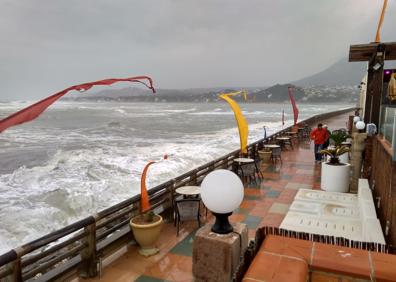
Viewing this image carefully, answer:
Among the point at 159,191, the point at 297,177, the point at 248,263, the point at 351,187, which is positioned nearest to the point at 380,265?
the point at 248,263

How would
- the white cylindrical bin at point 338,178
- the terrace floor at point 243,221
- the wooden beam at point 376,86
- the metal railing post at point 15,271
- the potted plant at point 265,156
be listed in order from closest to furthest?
the metal railing post at point 15,271
the terrace floor at point 243,221
the white cylindrical bin at point 338,178
the wooden beam at point 376,86
the potted plant at point 265,156

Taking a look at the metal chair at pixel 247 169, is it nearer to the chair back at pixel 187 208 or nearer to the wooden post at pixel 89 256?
the chair back at pixel 187 208

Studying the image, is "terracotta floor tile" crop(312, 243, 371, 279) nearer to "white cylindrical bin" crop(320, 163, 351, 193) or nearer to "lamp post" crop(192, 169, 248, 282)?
"lamp post" crop(192, 169, 248, 282)

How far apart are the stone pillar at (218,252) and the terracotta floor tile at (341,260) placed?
668 mm

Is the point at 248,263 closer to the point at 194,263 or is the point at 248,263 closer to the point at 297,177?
the point at 194,263

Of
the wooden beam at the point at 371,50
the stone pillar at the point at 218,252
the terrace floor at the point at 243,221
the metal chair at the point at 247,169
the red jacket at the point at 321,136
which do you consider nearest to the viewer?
the stone pillar at the point at 218,252

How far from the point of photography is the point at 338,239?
2631 mm

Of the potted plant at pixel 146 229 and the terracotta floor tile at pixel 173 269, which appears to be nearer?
the terracotta floor tile at pixel 173 269

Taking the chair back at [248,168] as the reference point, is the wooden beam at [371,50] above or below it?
above

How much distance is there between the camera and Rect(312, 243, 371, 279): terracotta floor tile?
2.16 meters

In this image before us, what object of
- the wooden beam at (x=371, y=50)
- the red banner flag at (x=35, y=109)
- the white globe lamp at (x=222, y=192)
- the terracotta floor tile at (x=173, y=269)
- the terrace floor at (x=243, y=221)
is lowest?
the terrace floor at (x=243, y=221)

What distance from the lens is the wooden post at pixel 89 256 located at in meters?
4.69

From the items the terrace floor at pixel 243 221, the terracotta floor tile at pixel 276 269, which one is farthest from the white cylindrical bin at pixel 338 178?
the terracotta floor tile at pixel 276 269

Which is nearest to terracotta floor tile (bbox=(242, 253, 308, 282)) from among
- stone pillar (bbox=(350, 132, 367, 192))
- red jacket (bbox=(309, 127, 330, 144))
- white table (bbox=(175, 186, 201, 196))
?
white table (bbox=(175, 186, 201, 196))
